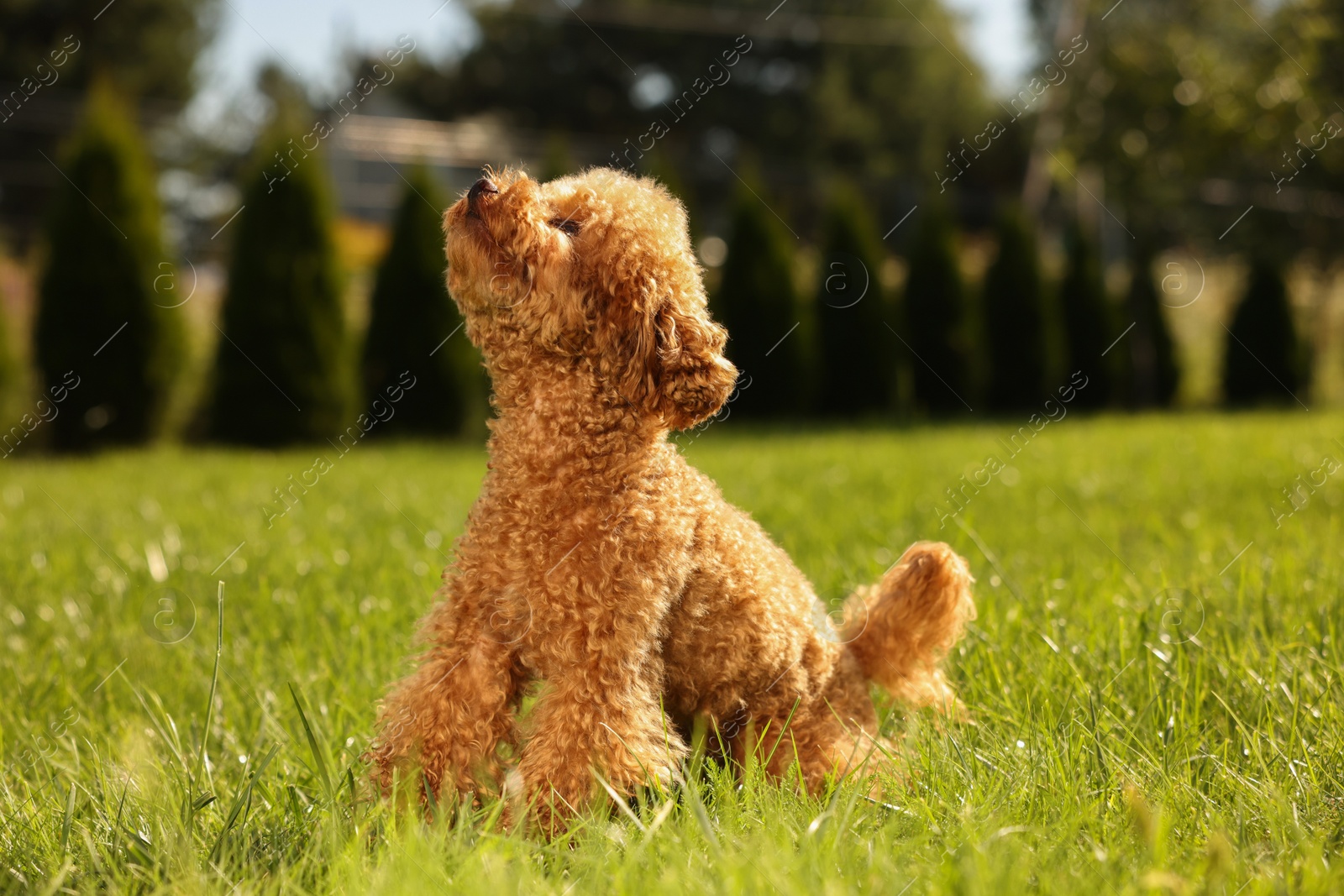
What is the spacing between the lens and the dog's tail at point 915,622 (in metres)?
2.41

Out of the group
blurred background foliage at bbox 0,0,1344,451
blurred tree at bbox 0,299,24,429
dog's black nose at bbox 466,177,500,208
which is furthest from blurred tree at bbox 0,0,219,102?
dog's black nose at bbox 466,177,500,208

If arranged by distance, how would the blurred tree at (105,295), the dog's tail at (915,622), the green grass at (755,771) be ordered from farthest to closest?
1. the blurred tree at (105,295)
2. the dog's tail at (915,622)
3. the green grass at (755,771)

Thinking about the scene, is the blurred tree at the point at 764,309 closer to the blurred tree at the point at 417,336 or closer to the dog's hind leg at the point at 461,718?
the blurred tree at the point at 417,336

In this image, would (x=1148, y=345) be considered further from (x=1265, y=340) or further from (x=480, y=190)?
(x=480, y=190)

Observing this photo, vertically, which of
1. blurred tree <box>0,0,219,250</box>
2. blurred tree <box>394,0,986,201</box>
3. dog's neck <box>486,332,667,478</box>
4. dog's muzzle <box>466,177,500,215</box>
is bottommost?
dog's neck <box>486,332,667,478</box>

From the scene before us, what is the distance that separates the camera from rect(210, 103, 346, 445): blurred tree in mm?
10977

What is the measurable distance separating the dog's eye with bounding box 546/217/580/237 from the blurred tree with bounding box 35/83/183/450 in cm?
985

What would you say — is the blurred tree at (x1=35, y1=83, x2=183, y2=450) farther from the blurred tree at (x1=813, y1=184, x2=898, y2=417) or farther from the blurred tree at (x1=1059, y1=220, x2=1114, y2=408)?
the blurred tree at (x1=1059, y1=220, x2=1114, y2=408)

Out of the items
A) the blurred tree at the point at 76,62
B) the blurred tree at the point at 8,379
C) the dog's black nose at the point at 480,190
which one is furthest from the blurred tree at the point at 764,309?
the blurred tree at the point at 76,62

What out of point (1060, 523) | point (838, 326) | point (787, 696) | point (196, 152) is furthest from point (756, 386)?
point (196, 152)

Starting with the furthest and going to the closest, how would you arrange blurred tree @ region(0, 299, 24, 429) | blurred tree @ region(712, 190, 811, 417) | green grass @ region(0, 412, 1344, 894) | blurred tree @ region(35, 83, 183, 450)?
1. blurred tree @ region(712, 190, 811, 417)
2. blurred tree @ region(35, 83, 183, 450)
3. blurred tree @ region(0, 299, 24, 429)
4. green grass @ region(0, 412, 1344, 894)

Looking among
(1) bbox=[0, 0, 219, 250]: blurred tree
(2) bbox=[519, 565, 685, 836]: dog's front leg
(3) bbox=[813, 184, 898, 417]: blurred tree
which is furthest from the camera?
(1) bbox=[0, 0, 219, 250]: blurred tree

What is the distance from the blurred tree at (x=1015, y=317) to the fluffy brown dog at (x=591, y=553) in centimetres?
1350

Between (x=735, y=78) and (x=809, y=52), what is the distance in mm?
2779
